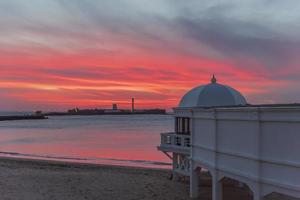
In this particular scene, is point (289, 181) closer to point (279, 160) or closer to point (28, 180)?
point (279, 160)

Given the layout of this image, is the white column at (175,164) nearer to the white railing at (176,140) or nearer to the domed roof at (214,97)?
the white railing at (176,140)

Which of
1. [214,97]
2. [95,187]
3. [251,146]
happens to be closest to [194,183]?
[214,97]

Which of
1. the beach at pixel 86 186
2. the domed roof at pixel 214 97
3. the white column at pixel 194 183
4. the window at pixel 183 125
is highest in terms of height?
the domed roof at pixel 214 97

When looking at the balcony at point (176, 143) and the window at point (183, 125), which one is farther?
the window at point (183, 125)

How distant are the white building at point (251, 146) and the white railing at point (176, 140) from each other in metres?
3.12

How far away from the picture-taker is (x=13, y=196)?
19672 millimetres

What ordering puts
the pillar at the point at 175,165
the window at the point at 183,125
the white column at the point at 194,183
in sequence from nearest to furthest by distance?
the white column at the point at 194,183, the window at the point at 183,125, the pillar at the point at 175,165

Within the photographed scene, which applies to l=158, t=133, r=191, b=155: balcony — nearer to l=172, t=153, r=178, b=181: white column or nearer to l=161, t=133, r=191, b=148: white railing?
l=161, t=133, r=191, b=148: white railing

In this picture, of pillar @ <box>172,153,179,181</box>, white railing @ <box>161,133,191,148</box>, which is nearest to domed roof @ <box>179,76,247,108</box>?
white railing @ <box>161,133,191,148</box>

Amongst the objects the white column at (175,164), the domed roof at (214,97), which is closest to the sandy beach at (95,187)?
the white column at (175,164)

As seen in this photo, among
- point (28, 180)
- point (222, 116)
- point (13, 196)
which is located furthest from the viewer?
point (28, 180)

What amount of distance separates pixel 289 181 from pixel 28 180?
16966 millimetres

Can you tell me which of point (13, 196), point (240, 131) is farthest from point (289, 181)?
point (13, 196)

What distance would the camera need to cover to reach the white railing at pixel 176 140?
2244 centimetres
